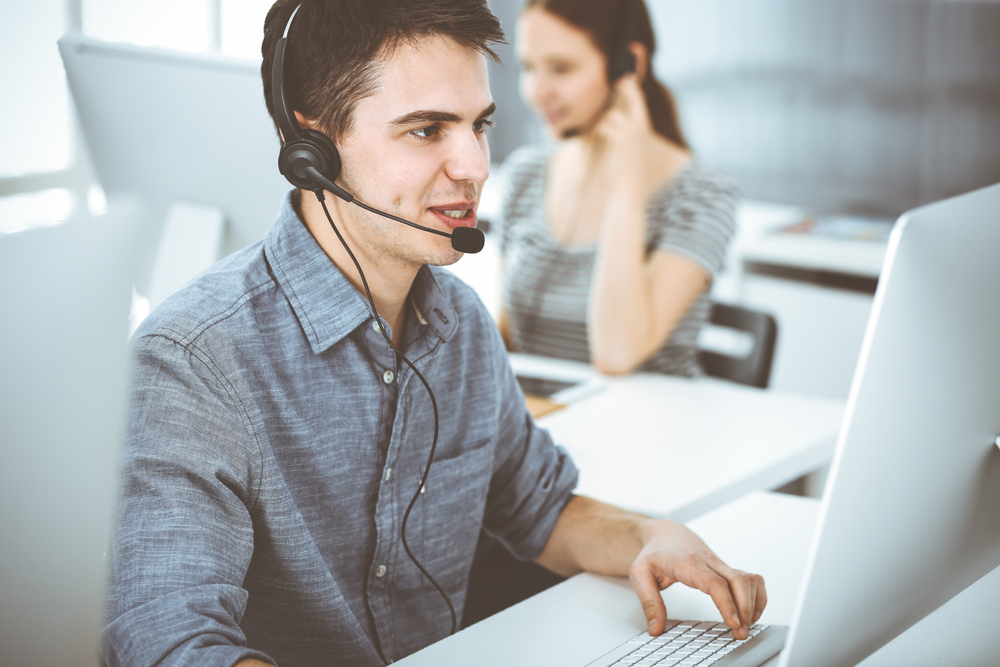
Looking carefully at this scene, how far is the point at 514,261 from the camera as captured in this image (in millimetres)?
2125

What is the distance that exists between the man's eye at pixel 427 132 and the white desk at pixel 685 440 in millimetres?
572

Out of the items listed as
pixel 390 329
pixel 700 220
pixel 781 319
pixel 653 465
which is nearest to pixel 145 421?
pixel 390 329

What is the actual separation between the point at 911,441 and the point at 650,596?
1.21 ft

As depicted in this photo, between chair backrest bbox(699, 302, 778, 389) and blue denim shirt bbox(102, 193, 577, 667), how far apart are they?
856mm

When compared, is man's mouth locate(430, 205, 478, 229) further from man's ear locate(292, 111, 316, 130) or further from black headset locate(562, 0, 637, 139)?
black headset locate(562, 0, 637, 139)

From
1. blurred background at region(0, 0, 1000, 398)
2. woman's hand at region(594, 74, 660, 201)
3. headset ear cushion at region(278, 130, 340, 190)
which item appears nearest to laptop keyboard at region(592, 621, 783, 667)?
headset ear cushion at region(278, 130, 340, 190)

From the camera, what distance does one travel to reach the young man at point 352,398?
33.4 inches

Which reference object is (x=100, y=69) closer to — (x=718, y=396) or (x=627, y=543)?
(x=627, y=543)

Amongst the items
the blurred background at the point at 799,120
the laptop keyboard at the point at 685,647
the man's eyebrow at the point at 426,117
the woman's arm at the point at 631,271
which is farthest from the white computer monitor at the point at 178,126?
the blurred background at the point at 799,120

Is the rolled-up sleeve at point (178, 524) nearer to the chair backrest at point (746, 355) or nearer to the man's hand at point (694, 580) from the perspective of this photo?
the man's hand at point (694, 580)

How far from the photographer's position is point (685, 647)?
885 mm

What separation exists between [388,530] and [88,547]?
0.51 m

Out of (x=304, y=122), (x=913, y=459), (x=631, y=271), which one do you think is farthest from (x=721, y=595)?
(x=631, y=271)

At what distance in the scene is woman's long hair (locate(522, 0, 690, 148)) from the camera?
2.01 m
